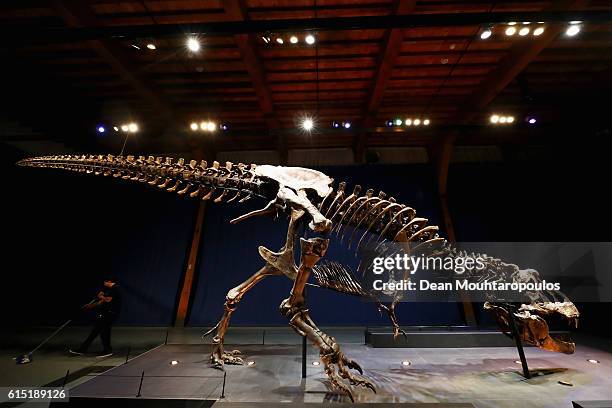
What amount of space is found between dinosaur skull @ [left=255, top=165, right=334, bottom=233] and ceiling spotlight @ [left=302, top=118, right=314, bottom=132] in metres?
3.80

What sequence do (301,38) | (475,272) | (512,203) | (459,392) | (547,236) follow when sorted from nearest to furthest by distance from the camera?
(459,392) → (475,272) → (301,38) → (547,236) → (512,203)

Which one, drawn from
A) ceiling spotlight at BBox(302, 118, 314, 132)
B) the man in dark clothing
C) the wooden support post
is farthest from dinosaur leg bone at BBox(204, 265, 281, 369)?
ceiling spotlight at BBox(302, 118, 314, 132)

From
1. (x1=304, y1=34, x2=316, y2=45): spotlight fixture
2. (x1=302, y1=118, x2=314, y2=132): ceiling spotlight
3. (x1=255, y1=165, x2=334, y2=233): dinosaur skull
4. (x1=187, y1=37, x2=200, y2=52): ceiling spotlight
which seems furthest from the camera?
(x1=302, y1=118, x2=314, y2=132): ceiling spotlight

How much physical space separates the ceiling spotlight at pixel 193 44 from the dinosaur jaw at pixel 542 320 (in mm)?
5930

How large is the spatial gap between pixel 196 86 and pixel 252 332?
5.67 metres

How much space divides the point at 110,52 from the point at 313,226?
4928 millimetres

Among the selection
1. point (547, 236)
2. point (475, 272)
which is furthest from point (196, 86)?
point (547, 236)

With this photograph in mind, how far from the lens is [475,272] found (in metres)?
4.53

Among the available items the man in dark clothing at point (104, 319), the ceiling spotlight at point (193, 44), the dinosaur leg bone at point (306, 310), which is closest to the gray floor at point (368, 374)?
the man in dark clothing at point (104, 319)

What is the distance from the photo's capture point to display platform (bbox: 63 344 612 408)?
327cm

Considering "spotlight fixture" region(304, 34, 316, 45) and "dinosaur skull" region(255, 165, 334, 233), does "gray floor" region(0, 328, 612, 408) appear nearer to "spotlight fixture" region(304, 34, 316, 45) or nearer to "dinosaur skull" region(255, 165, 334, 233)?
"dinosaur skull" region(255, 165, 334, 233)

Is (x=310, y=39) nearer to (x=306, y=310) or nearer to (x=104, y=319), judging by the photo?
(x=306, y=310)

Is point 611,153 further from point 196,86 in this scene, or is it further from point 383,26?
point 196,86

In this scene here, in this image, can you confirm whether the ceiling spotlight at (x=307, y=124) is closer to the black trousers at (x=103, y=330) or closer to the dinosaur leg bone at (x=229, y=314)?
the dinosaur leg bone at (x=229, y=314)
